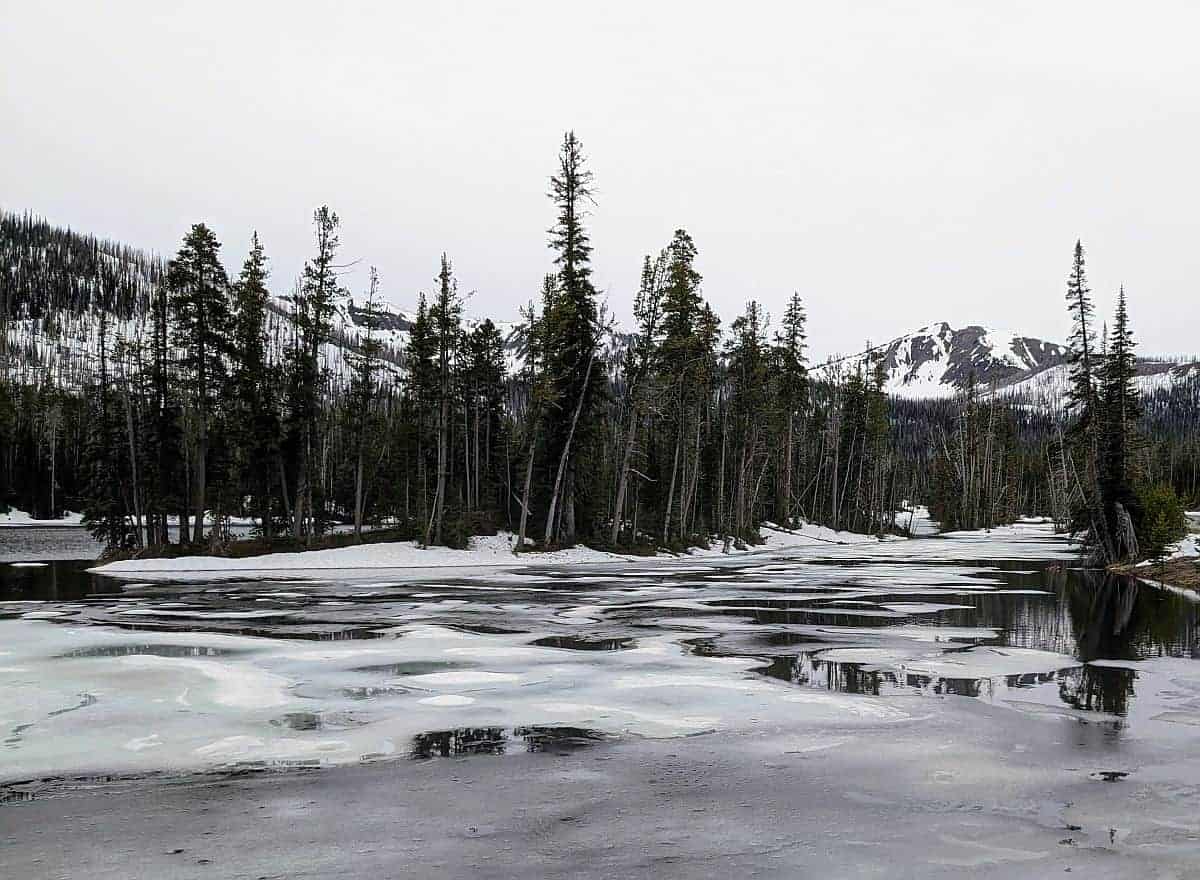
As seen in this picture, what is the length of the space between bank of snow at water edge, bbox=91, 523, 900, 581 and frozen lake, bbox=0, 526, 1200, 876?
29.1 feet

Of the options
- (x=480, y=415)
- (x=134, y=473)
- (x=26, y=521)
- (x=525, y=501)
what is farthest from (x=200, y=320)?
(x=26, y=521)

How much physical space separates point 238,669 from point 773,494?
216 feet

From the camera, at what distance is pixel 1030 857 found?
5.30 meters

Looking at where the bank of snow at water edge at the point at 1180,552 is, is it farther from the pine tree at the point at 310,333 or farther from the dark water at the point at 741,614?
the pine tree at the point at 310,333

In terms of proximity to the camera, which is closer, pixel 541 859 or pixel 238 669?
pixel 541 859

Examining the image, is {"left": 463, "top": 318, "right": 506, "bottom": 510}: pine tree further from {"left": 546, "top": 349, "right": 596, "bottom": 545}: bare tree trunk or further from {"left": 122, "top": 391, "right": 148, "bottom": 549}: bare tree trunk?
{"left": 122, "top": 391, "right": 148, "bottom": 549}: bare tree trunk

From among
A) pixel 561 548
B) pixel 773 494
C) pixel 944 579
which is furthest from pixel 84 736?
pixel 773 494

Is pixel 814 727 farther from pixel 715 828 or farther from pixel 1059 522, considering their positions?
A: pixel 1059 522

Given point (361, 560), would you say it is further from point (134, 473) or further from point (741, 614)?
point (741, 614)

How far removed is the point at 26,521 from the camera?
9019cm

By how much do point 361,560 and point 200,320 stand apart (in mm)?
11126

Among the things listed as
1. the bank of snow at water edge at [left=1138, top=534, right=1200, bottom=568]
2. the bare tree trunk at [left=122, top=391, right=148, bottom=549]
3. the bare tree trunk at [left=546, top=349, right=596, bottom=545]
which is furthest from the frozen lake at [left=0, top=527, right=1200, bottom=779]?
the bare tree trunk at [left=546, top=349, right=596, bottom=545]

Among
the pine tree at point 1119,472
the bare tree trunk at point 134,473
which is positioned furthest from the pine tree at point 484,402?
the pine tree at point 1119,472

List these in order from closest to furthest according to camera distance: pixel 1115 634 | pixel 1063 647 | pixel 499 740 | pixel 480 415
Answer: pixel 499 740
pixel 1063 647
pixel 1115 634
pixel 480 415
